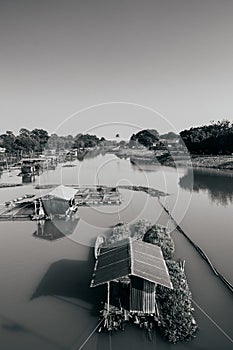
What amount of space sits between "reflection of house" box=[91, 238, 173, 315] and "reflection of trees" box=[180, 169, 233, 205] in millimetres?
11839

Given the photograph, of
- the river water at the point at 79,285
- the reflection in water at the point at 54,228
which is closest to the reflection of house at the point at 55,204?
the reflection in water at the point at 54,228

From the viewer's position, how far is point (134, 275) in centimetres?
577

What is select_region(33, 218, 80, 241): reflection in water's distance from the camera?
1138cm

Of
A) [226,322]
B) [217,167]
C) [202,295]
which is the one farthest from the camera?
[217,167]

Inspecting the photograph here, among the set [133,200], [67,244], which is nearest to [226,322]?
[67,244]

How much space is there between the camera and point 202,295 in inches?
275

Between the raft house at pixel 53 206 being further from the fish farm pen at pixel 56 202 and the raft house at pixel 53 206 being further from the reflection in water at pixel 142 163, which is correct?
the reflection in water at pixel 142 163

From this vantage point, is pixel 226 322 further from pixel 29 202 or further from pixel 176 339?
pixel 29 202

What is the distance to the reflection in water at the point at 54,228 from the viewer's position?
11375mm

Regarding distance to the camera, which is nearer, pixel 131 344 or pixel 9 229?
pixel 131 344

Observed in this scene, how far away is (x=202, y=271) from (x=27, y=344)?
5009mm

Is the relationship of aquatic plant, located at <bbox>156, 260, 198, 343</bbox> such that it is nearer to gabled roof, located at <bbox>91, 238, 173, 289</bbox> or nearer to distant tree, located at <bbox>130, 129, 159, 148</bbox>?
gabled roof, located at <bbox>91, 238, 173, 289</bbox>

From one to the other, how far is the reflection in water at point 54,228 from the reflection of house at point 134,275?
494 cm

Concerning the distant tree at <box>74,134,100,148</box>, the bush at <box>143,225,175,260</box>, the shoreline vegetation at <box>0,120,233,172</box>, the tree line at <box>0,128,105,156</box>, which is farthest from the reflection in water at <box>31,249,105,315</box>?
the distant tree at <box>74,134,100,148</box>
